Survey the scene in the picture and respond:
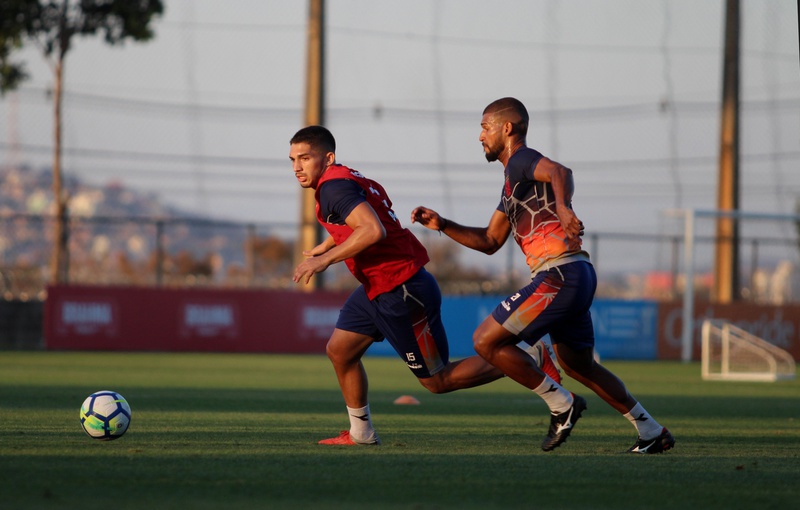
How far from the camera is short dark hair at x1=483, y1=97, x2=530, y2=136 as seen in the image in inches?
284

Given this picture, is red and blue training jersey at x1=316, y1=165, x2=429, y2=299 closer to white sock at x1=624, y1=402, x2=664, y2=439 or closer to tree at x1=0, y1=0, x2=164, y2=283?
white sock at x1=624, y1=402, x2=664, y2=439

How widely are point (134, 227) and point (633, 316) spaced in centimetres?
1208

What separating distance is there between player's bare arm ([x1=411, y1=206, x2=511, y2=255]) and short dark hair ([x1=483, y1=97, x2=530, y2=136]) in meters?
0.61

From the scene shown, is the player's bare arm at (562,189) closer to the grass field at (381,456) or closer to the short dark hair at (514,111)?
the short dark hair at (514,111)

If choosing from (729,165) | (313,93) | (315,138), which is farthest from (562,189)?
(729,165)

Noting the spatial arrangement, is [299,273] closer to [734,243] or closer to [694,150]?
[734,243]

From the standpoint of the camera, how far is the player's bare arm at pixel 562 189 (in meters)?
6.60

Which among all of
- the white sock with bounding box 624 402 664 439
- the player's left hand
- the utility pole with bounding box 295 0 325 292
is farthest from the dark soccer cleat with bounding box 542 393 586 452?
the utility pole with bounding box 295 0 325 292

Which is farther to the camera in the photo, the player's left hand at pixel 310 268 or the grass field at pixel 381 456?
the player's left hand at pixel 310 268

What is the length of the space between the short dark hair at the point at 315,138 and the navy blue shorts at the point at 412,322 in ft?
3.36

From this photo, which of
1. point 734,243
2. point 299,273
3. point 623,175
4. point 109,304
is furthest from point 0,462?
point 623,175

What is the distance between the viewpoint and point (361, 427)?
24.1 ft

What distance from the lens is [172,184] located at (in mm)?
31891

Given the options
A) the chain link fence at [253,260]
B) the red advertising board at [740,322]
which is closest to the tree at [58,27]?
the chain link fence at [253,260]
